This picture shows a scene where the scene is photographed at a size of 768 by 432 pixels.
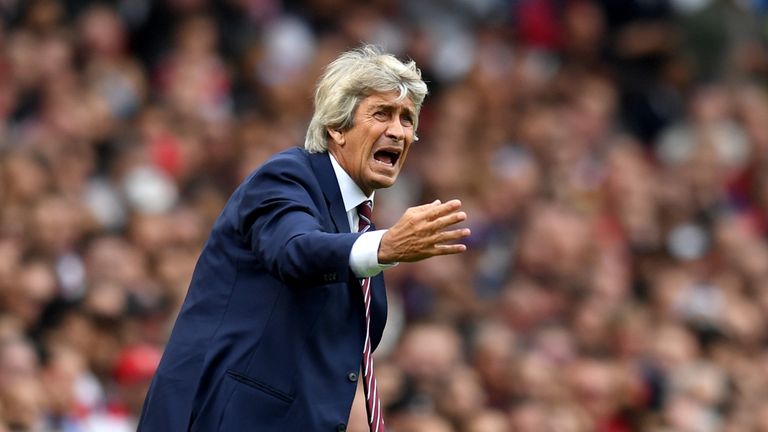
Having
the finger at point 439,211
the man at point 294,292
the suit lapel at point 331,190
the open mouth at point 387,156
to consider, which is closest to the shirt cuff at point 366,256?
the man at point 294,292

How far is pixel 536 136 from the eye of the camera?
1103cm

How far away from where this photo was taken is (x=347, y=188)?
443 cm

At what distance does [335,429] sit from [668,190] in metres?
7.19

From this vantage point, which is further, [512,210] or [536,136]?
[536,136]

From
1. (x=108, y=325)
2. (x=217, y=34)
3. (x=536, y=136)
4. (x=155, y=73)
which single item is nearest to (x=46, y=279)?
(x=108, y=325)

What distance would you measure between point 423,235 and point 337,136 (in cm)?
69

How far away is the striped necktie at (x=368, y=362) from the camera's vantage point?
174 inches

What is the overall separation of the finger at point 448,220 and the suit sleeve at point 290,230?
24 cm

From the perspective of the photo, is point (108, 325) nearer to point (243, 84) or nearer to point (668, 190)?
point (243, 84)

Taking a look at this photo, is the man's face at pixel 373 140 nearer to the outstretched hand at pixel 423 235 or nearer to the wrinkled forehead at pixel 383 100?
the wrinkled forehead at pixel 383 100

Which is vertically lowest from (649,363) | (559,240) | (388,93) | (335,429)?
(335,429)

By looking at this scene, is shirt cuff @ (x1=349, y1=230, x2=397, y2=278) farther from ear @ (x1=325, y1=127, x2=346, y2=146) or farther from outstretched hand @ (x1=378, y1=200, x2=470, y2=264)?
ear @ (x1=325, y1=127, x2=346, y2=146)

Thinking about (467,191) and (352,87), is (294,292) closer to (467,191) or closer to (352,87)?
(352,87)

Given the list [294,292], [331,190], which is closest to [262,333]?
[294,292]
